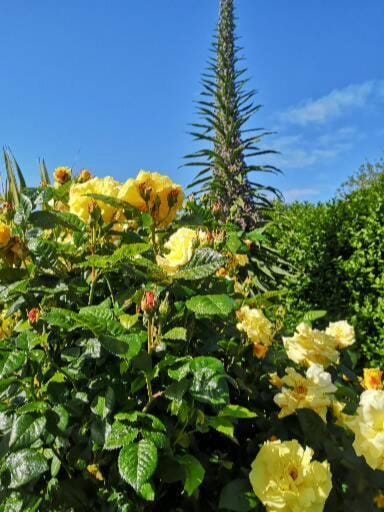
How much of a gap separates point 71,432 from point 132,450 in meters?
0.21

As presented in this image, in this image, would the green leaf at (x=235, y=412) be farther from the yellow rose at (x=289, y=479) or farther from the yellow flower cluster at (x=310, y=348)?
the yellow flower cluster at (x=310, y=348)

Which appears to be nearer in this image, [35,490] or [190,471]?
[190,471]

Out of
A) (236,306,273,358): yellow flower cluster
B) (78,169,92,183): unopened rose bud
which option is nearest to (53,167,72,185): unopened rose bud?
(78,169,92,183): unopened rose bud

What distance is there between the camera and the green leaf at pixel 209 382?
86cm

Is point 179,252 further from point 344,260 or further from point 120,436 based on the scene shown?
point 344,260

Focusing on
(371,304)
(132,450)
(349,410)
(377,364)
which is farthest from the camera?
(371,304)

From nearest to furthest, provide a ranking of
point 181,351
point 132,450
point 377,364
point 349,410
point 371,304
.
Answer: point 132,450 < point 181,351 < point 349,410 < point 377,364 < point 371,304

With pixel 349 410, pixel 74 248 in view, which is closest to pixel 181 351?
pixel 74 248

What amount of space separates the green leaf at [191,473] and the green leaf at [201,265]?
1.03 ft

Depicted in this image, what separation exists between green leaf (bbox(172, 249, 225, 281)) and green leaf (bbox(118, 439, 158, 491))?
30 cm

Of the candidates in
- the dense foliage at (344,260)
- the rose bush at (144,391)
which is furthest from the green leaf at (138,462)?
the dense foliage at (344,260)

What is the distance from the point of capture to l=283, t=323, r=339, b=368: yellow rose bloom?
135 centimetres

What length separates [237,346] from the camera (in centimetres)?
129

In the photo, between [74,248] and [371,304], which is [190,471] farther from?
[371,304]
